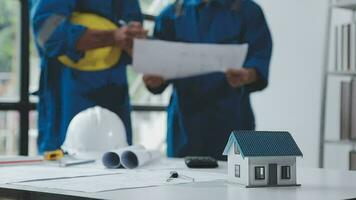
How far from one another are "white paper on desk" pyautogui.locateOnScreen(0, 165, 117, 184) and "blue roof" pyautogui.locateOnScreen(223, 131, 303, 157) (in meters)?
0.39

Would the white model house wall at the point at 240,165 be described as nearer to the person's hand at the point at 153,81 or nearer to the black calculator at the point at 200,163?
the black calculator at the point at 200,163

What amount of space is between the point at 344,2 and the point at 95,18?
5.61 ft

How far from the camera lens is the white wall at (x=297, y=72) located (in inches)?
149

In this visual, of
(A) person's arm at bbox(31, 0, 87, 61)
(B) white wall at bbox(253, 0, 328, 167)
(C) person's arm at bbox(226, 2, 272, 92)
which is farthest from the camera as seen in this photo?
(B) white wall at bbox(253, 0, 328, 167)

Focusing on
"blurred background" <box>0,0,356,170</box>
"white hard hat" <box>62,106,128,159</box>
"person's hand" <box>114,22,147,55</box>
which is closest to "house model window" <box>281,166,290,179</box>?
"white hard hat" <box>62,106,128,159</box>

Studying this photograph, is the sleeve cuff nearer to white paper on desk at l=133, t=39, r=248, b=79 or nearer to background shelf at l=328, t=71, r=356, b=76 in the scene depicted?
white paper on desk at l=133, t=39, r=248, b=79

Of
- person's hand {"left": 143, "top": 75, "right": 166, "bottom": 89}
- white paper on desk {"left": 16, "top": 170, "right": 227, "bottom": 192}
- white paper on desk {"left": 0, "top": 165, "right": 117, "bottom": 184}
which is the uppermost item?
person's hand {"left": 143, "top": 75, "right": 166, "bottom": 89}

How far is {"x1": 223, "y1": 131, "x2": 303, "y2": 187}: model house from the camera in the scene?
118cm

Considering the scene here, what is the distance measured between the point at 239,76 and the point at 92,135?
76 cm

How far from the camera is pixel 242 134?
4.02 feet

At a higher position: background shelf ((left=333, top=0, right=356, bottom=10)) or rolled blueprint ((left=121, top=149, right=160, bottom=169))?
background shelf ((left=333, top=0, right=356, bottom=10))

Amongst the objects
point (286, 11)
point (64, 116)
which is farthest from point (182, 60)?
point (286, 11)

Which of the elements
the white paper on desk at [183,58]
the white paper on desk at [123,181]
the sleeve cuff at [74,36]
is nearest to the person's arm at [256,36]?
the white paper on desk at [183,58]

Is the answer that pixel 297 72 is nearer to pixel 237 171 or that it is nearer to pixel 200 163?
pixel 200 163
